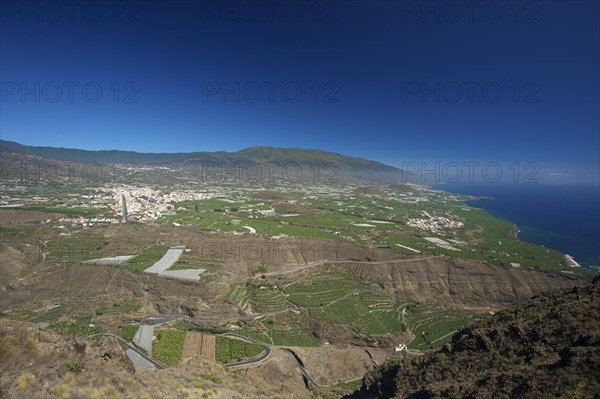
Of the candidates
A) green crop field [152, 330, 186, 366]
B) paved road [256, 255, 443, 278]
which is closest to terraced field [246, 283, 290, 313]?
paved road [256, 255, 443, 278]

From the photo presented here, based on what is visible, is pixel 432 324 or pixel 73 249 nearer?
pixel 432 324

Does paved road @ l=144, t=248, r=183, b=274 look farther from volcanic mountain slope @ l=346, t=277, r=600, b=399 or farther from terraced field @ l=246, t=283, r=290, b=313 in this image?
volcanic mountain slope @ l=346, t=277, r=600, b=399

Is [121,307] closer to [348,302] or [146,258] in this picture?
[146,258]

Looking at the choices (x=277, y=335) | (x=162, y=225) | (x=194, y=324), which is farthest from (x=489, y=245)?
(x=162, y=225)

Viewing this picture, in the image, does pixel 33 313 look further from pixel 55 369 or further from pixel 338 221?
pixel 338 221

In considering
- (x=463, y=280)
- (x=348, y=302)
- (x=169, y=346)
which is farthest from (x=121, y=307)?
(x=463, y=280)

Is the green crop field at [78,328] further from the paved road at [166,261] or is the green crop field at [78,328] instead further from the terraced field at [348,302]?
the terraced field at [348,302]
